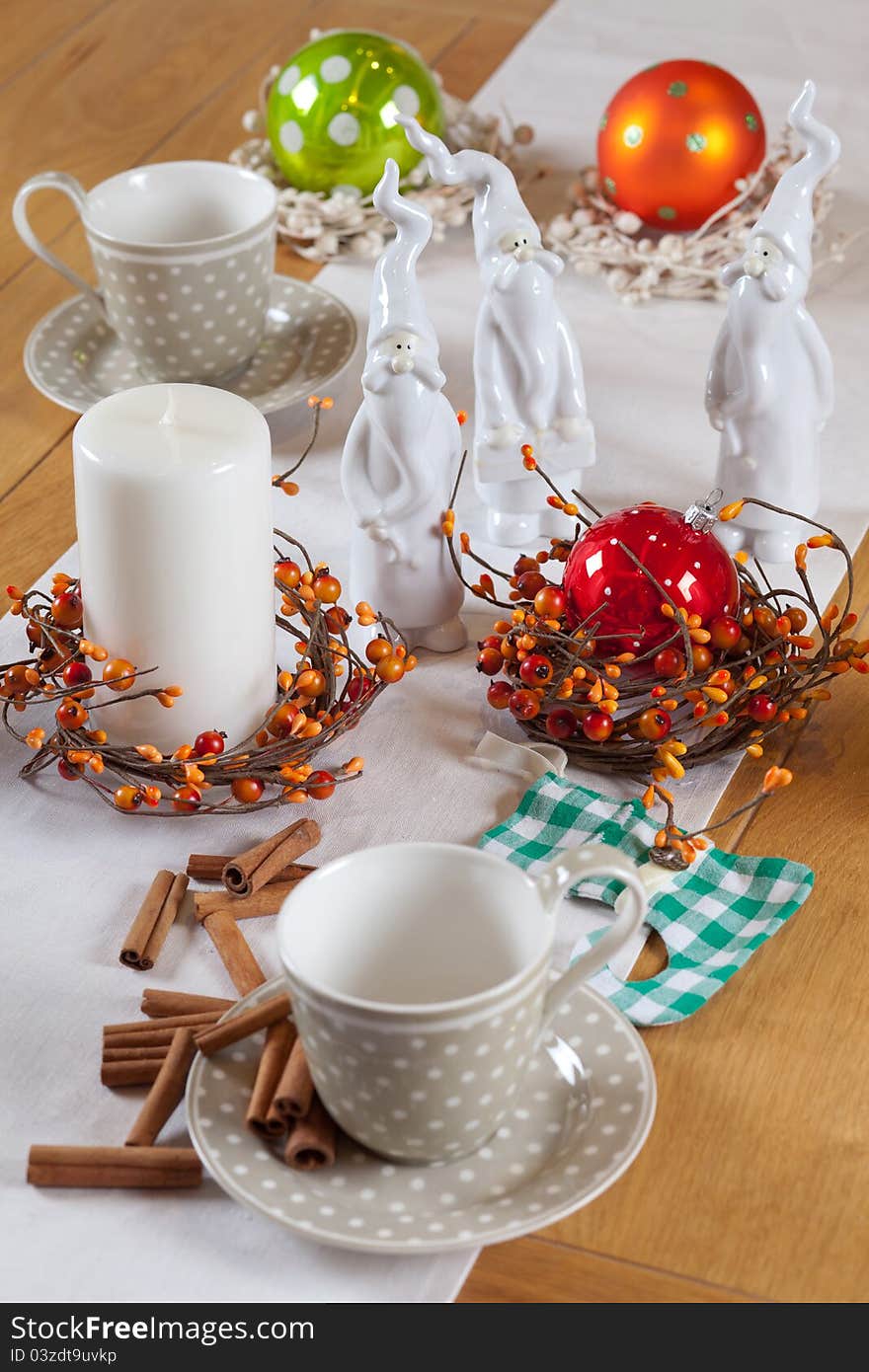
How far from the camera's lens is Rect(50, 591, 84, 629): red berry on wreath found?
84cm

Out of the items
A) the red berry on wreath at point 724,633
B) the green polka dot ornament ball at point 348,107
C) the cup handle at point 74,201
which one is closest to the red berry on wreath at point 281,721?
the red berry on wreath at point 724,633

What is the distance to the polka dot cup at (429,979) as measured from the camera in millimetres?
541

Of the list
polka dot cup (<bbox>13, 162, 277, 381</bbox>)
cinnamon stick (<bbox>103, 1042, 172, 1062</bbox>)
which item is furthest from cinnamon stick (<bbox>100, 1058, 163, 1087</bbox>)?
polka dot cup (<bbox>13, 162, 277, 381</bbox>)

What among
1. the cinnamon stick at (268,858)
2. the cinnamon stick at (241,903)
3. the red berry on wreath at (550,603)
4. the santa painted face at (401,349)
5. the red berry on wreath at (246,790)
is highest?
the santa painted face at (401,349)

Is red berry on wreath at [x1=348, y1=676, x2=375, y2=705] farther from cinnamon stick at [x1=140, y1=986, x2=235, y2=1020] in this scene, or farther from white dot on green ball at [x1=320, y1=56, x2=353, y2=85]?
white dot on green ball at [x1=320, y1=56, x2=353, y2=85]

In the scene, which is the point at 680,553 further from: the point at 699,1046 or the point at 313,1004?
the point at 313,1004

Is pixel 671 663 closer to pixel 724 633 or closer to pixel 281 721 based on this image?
pixel 724 633

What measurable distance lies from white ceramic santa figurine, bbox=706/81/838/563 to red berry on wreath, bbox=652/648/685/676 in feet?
0.62

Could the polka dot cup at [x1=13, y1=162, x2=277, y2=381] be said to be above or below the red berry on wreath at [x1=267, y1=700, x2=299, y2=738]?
above

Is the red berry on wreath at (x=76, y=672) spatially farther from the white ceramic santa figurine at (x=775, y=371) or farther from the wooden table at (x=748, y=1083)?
the white ceramic santa figurine at (x=775, y=371)

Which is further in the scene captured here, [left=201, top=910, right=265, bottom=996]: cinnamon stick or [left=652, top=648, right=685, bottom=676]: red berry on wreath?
[left=652, top=648, right=685, bottom=676]: red berry on wreath

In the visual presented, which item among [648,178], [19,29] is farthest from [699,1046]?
[19,29]

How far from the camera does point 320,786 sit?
0.79 m

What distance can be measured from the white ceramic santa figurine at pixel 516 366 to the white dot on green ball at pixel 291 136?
392 mm
